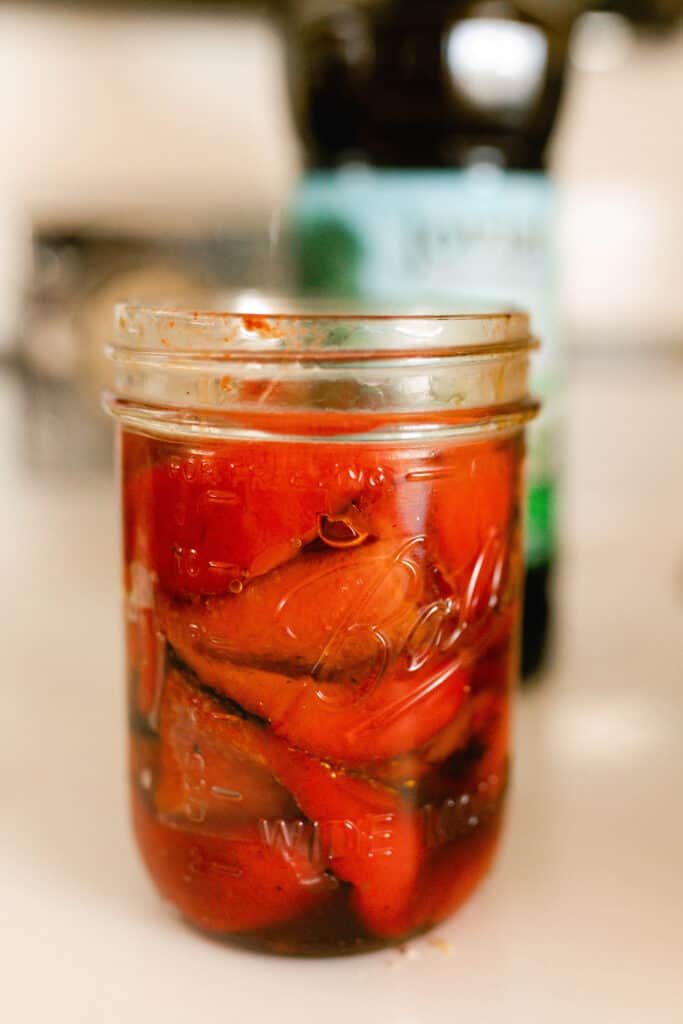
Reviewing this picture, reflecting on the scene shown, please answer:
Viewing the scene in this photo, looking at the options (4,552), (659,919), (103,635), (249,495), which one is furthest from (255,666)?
(4,552)

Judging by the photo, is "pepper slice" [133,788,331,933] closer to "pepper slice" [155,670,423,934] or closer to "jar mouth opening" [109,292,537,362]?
"pepper slice" [155,670,423,934]

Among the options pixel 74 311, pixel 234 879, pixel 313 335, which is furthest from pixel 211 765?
pixel 74 311

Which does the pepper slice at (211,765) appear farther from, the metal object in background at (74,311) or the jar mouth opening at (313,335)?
the metal object in background at (74,311)

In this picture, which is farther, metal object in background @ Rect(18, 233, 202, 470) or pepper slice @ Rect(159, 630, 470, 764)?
metal object in background @ Rect(18, 233, 202, 470)

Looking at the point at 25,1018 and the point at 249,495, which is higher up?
the point at 249,495

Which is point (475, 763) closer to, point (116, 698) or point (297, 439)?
point (297, 439)

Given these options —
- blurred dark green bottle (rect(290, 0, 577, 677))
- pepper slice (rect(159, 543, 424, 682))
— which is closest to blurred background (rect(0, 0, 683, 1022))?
blurred dark green bottle (rect(290, 0, 577, 677))

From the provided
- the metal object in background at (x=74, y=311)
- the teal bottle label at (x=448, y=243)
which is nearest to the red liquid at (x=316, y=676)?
the teal bottle label at (x=448, y=243)

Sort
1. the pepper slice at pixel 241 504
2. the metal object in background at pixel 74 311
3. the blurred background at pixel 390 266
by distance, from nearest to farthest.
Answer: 1. the pepper slice at pixel 241 504
2. the blurred background at pixel 390 266
3. the metal object in background at pixel 74 311
